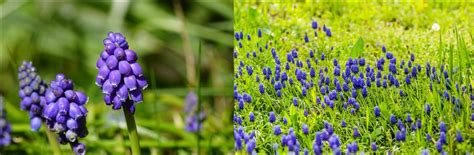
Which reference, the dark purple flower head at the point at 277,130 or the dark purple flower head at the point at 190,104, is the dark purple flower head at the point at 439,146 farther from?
the dark purple flower head at the point at 190,104

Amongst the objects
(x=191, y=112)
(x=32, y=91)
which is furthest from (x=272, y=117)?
(x=191, y=112)

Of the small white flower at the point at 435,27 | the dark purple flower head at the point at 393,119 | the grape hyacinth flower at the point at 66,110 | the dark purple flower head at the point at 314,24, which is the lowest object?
the dark purple flower head at the point at 393,119

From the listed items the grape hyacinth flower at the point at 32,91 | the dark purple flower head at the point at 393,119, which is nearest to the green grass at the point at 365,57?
the dark purple flower head at the point at 393,119

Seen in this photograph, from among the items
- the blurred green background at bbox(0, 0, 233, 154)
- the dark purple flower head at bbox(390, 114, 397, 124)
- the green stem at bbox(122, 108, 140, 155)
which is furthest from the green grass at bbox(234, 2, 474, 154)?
the blurred green background at bbox(0, 0, 233, 154)

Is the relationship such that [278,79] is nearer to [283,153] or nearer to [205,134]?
[283,153]

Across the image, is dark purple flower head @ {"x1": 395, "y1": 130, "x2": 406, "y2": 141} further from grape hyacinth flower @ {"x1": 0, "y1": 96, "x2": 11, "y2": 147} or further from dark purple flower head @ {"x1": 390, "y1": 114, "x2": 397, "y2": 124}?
grape hyacinth flower @ {"x1": 0, "y1": 96, "x2": 11, "y2": 147}

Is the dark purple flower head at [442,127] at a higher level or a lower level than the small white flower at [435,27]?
lower

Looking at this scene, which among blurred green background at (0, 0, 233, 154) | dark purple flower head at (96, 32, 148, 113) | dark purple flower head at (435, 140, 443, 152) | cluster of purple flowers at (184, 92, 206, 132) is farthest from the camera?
blurred green background at (0, 0, 233, 154)

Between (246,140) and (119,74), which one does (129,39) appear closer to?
(246,140)
